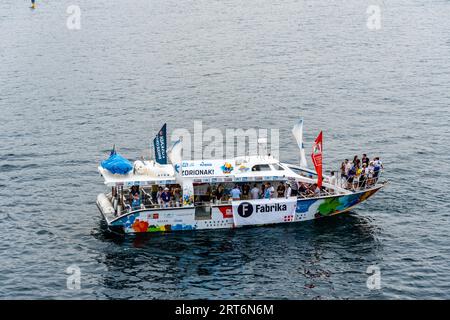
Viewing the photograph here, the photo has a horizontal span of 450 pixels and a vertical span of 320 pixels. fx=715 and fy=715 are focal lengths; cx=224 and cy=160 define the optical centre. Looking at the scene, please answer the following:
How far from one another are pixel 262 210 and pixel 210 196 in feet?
12.9

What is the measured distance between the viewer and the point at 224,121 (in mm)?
79562

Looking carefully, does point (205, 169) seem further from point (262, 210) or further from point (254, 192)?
point (262, 210)

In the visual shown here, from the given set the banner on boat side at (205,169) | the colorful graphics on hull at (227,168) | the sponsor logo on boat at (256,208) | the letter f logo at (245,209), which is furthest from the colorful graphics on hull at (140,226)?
the colorful graphics on hull at (227,168)

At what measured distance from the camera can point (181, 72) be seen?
98938 millimetres

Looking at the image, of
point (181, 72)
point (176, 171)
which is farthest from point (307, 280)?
point (181, 72)

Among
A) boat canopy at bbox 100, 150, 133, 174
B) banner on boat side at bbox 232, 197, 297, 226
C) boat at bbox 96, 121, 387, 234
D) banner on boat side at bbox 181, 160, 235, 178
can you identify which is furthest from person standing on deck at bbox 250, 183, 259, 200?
boat canopy at bbox 100, 150, 133, 174

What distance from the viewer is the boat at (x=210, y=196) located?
2020 inches

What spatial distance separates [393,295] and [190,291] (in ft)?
40.8

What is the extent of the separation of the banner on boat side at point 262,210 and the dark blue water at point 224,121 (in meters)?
0.89

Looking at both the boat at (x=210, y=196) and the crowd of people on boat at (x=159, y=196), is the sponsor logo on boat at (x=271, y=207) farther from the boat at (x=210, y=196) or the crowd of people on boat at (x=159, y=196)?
the crowd of people on boat at (x=159, y=196)

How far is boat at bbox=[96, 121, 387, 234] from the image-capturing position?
51.3 metres

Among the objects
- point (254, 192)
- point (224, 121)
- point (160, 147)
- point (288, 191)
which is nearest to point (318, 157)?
point (288, 191)
